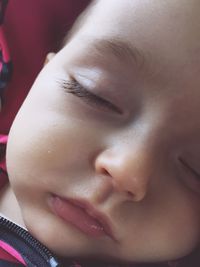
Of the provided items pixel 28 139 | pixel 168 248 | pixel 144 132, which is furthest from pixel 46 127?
pixel 168 248

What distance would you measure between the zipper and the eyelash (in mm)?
213

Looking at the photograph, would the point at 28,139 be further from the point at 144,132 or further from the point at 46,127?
the point at 144,132

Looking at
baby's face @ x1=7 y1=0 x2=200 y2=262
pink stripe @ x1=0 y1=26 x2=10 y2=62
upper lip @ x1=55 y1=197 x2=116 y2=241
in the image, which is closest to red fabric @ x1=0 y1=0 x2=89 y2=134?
pink stripe @ x1=0 y1=26 x2=10 y2=62

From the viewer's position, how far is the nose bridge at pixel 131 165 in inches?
29.9

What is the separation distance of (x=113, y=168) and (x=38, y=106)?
0.17 m

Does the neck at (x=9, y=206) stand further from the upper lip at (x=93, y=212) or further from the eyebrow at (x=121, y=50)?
the eyebrow at (x=121, y=50)

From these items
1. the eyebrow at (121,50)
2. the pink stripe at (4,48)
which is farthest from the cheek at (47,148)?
the pink stripe at (4,48)

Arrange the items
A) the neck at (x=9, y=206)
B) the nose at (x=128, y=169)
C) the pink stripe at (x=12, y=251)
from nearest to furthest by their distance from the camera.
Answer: the nose at (x=128, y=169)
the pink stripe at (x=12, y=251)
the neck at (x=9, y=206)

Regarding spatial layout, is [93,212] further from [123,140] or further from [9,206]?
[9,206]

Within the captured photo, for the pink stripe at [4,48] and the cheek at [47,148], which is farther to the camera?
the pink stripe at [4,48]

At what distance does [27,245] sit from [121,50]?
1.01 ft

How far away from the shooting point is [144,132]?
795mm

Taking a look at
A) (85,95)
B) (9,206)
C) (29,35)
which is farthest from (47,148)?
(29,35)

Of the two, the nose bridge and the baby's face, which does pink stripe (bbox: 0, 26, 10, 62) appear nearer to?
the baby's face
